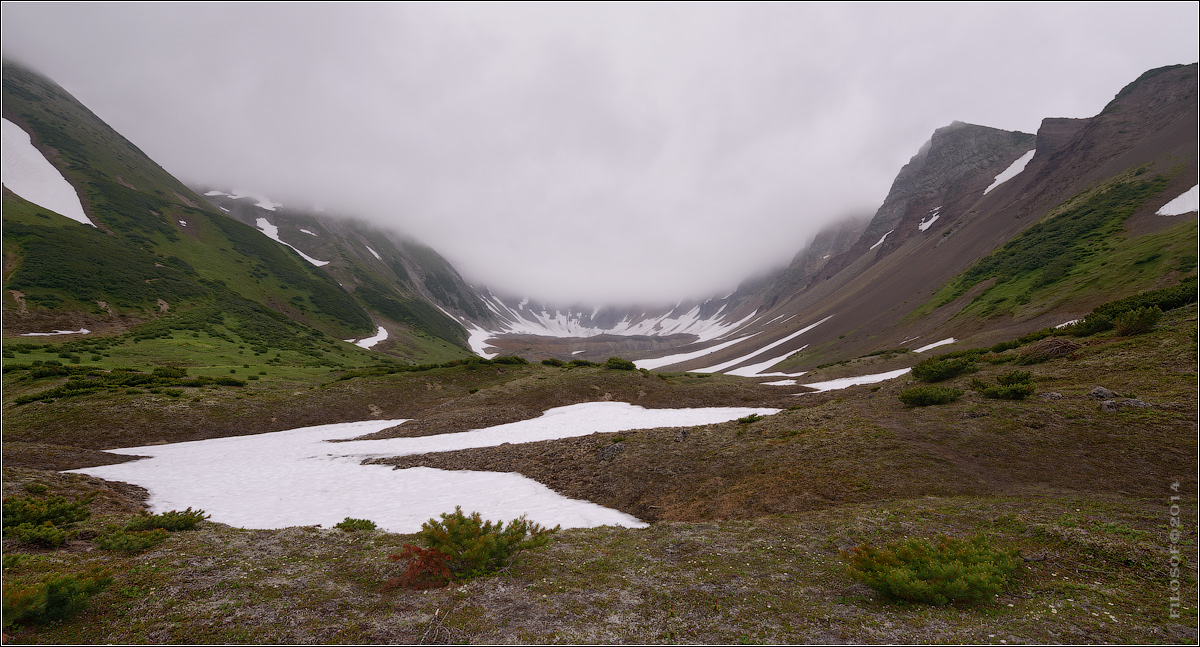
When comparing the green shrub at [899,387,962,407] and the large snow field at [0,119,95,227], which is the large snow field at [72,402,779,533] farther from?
the large snow field at [0,119,95,227]

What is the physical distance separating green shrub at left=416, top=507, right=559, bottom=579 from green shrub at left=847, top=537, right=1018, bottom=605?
17.3 ft

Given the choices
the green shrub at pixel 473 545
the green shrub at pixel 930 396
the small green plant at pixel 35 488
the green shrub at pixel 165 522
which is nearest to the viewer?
the green shrub at pixel 473 545

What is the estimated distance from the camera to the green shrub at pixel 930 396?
14.6 meters

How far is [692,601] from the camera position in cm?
561

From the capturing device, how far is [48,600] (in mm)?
4637

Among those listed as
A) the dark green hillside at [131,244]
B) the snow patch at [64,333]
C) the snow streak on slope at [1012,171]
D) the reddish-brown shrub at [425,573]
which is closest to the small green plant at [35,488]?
the reddish-brown shrub at [425,573]

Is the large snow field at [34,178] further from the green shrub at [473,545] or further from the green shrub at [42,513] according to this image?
the green shrub at [473,545]

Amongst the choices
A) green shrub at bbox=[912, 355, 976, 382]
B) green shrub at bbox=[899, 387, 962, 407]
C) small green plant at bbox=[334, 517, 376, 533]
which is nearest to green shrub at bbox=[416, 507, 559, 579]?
small green plant at bbox=[334, 517, 376, 533]

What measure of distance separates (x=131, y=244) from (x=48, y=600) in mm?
91967

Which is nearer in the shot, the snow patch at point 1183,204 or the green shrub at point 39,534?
the green shrub at point 39,534

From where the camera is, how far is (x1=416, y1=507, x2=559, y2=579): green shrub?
6.40 metres

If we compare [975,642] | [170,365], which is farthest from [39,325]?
[975,642]

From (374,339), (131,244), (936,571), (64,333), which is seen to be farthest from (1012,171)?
(131,244)

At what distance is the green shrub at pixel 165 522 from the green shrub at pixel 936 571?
13358 millimetres
